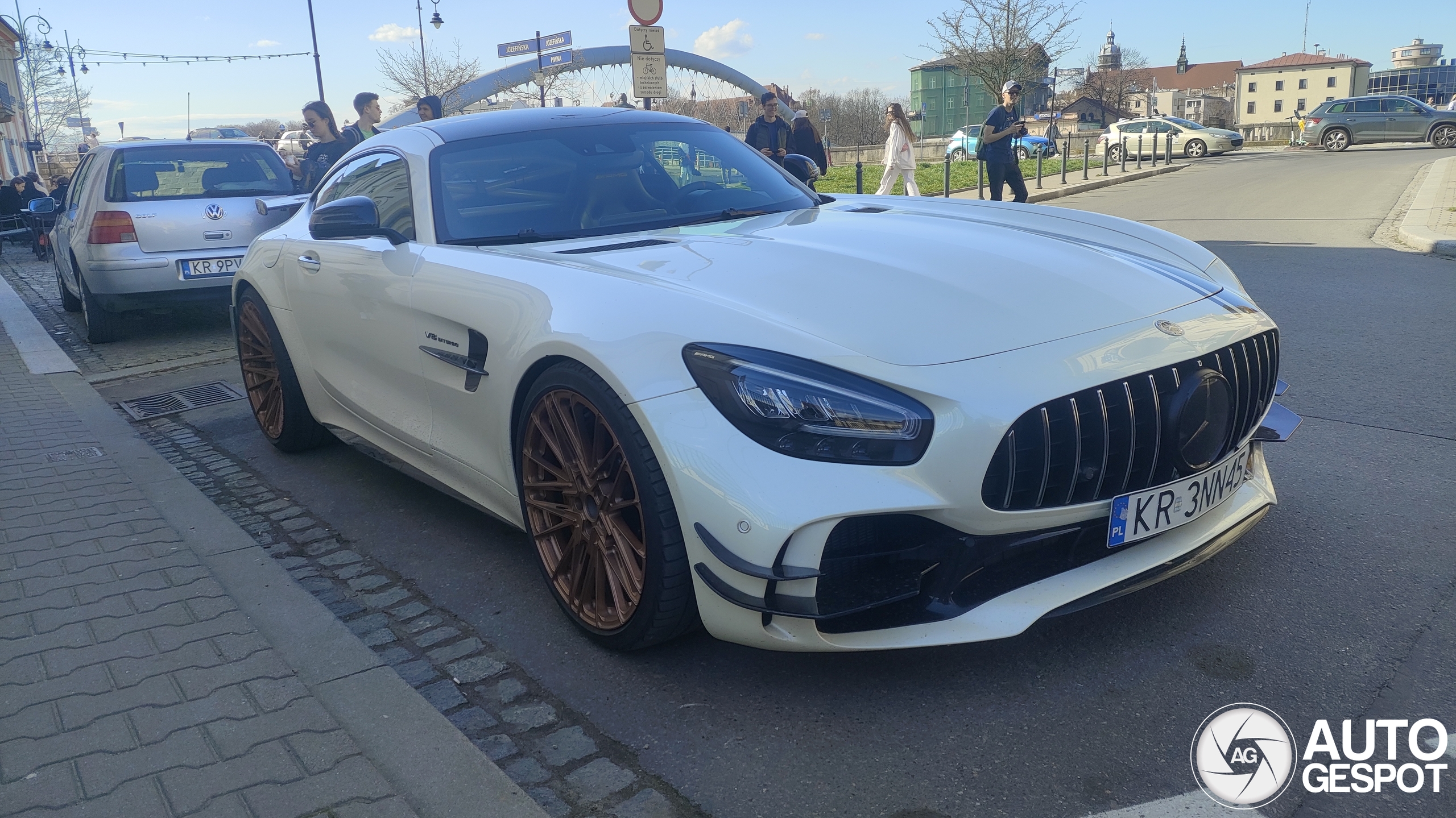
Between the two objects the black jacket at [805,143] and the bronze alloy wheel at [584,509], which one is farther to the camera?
the black jacket at [805,143]

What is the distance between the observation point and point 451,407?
3354 millimetres

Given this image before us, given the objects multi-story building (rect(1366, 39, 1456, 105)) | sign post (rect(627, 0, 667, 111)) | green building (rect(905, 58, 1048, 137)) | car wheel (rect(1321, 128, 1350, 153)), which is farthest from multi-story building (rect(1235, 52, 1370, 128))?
sign post (rect(627, 0, 667, 111))

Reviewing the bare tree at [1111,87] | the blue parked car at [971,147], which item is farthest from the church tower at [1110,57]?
the blue parked car at [971,147]

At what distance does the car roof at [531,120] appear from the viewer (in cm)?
397

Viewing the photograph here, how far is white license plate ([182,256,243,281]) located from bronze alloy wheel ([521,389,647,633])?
6.31m

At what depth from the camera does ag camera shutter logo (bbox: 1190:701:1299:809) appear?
7.03 ft

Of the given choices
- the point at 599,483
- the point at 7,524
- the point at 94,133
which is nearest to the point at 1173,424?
the point at 599,483

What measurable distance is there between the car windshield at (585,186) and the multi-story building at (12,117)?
61152mm

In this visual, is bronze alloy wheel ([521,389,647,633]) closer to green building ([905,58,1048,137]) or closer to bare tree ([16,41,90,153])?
bare tree ([16,41,90,153])

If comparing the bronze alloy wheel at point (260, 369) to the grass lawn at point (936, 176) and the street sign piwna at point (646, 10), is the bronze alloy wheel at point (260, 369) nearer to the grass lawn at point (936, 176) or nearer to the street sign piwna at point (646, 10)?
the street sign piwna at point (646, 10)

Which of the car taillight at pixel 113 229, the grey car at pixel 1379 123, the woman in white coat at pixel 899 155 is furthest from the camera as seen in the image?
the grey car at pixel 1379 123

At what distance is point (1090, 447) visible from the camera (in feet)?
7.87

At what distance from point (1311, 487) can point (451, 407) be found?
3005mm

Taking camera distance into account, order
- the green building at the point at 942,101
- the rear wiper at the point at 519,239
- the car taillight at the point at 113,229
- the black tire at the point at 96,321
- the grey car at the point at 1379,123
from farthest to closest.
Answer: the green building at the point at 942,101 < the grey car at the point at 1379,123 < the black tire at the point at 96,321 < the car taillight at the point at 113,229 < the rear wiper at the point at 519,239
